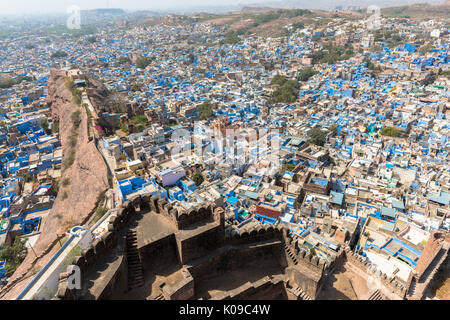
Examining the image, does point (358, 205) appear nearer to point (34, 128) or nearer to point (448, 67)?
point (34, 128)

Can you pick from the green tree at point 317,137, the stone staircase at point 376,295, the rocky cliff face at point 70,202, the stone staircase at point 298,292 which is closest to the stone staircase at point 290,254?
the stone staircase at point 298,292

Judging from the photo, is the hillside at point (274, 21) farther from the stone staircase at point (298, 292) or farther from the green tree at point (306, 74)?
the stone staircase at point (298, 292)

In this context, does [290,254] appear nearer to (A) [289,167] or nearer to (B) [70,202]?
(A) [289,167]

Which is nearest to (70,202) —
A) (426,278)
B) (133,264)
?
(133,264)

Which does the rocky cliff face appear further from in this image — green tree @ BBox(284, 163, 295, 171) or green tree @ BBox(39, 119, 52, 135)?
green tree @ BBox(284, 163, 295, 171)

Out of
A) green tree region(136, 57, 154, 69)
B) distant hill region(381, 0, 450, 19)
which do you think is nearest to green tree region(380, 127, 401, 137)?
green tree region(136, 57, 154, 69)
